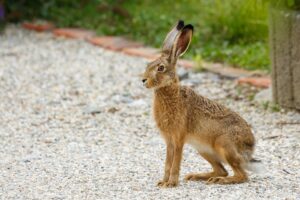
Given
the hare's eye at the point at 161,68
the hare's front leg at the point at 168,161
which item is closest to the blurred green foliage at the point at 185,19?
the hare's eye at the point at 161,68

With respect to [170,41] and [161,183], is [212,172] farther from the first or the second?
[170,41]

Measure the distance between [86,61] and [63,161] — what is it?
3628 mm

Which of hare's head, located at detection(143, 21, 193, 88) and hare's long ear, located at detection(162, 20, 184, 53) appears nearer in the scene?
hare's head, located at detection(143, 21, 193, 88)

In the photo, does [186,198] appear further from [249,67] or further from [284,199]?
[249,67]

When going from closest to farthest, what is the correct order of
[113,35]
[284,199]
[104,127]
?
[284,199] < [104,127] < [113,35]

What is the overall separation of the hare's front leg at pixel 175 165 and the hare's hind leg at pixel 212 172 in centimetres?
20

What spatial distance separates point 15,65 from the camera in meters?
9.80

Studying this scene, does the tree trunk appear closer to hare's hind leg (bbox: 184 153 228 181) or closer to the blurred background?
the blurred background

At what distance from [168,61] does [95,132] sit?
173 centimetres

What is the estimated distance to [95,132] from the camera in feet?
23.9

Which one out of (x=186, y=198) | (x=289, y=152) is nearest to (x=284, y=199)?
(x=186, y=198)

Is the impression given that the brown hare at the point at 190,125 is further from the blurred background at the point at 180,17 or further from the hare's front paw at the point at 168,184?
the blurred background at the point at 180,17

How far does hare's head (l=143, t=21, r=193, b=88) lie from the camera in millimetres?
5617

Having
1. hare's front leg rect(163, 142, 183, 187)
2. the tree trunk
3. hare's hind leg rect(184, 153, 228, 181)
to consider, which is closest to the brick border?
the tree trunk
